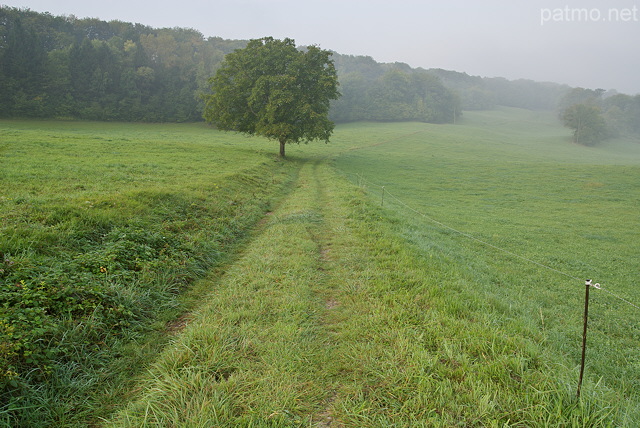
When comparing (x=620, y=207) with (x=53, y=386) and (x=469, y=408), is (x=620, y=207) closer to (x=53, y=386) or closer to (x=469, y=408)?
(x=469, y=408)

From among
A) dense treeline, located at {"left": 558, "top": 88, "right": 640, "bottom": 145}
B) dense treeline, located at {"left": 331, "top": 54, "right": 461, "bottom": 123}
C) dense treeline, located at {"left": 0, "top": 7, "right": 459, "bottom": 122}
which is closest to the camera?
dense treeline, located at {"left": 0, "top": 7, "right": 459, "bottom": 122}

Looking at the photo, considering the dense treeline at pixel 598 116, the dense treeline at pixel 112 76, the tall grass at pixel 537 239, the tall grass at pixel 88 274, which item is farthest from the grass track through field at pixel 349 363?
the dense treeline at pixel 598 116

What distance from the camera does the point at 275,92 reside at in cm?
2919

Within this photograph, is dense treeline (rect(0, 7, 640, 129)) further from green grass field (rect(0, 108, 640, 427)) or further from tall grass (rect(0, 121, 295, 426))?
green grass field (rect(0, 108, 640, 427))

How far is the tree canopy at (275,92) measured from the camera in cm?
3003

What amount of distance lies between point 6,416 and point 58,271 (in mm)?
2519

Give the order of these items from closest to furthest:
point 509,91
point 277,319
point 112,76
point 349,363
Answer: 1. point 349,363
2. point 277,319
3. point 112,76
4. point 509,91

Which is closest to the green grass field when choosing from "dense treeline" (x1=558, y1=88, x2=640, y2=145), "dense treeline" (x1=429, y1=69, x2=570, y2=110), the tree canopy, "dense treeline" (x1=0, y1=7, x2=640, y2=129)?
the tree canopy

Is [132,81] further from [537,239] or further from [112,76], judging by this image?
[537,239]

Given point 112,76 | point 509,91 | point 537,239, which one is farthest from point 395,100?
point 509,91

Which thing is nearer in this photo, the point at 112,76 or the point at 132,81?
the point at 112,76

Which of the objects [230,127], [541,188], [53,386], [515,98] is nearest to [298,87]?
[230,127]

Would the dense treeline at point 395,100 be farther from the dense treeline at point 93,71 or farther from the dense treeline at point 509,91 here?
the dense treeline at point 509,91

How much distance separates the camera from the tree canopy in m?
30.0
